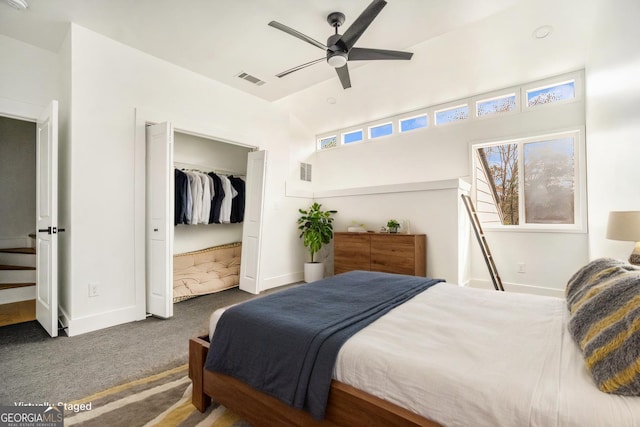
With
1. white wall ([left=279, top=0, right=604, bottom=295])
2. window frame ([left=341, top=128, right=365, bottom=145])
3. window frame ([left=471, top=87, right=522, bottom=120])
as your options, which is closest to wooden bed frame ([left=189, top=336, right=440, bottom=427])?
white wall ([left=279, top=0, right=604, bottom=295])

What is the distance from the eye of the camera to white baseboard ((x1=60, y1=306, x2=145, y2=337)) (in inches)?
104

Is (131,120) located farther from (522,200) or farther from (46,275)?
(522,200)

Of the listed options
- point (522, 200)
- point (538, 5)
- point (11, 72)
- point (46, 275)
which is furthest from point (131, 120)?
point (522, 200)

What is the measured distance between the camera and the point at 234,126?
4070 millimetres

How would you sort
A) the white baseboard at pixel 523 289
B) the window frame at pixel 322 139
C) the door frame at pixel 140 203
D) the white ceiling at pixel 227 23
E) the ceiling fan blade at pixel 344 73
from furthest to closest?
the window frame at pixel 322 139 < the white baseboard at pixel 523 289 < the door frame at pixel 140 203 < the ceiling fan blade at pixel 344 73 < the white ceiling at pixel 227 23

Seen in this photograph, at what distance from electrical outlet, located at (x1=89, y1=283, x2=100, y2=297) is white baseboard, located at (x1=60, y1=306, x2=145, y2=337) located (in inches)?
7.8

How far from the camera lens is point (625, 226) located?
1.82m

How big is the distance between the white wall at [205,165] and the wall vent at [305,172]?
1071 mm

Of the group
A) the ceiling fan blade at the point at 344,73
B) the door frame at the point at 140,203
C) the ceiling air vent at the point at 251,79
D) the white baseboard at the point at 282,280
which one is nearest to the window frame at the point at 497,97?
the ceiling fan blade at the point at 344,73

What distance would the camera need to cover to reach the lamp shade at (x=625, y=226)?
1758 mm

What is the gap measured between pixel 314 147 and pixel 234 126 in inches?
85.2

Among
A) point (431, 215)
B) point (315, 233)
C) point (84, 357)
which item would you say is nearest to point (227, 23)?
point (315, 233)

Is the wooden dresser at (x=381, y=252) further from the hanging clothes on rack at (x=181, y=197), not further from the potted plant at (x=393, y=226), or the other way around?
the hanging clothes on rack at (x=181, y=197)

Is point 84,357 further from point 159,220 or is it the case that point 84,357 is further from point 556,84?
point 556,84
